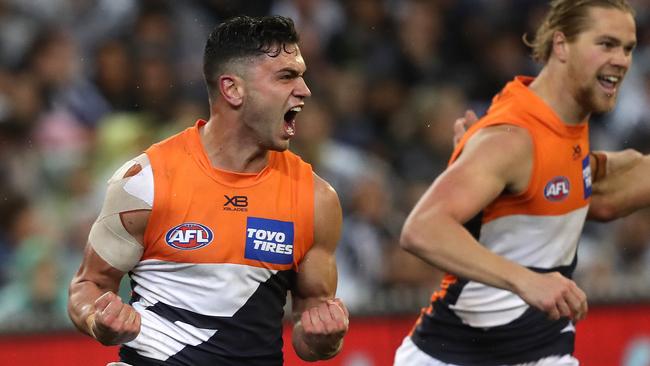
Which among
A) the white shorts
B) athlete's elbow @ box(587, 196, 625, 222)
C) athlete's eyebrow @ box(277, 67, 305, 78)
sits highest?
athlete's eyebrow @ box(277, 67, 305, 78)

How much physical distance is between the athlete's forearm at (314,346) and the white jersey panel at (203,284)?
262 mm

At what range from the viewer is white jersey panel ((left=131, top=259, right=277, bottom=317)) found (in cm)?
488

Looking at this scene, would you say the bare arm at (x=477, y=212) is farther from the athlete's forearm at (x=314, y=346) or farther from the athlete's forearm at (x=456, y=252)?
the athlete's forearm at (x=314, y=346)

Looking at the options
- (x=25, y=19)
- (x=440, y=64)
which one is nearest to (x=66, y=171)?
(x=25, y=19)

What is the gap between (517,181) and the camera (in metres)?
5.46

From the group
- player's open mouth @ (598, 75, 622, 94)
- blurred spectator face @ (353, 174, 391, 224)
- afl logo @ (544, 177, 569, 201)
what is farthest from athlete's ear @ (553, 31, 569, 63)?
blurred spectator face @ (353, 174, 391, 224)

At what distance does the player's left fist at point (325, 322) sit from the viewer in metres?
4.64

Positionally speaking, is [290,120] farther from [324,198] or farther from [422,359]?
[422,359]

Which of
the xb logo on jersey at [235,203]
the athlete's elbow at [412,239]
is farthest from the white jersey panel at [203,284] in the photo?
the athlete's elbow at [412,239]

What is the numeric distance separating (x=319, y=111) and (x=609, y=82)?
13.4 feet

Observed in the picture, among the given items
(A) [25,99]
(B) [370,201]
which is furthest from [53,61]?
(B) [370,201]

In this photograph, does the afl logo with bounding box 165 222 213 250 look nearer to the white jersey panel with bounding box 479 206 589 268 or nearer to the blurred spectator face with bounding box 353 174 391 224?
the white jersey panel with bounding box 479 206 589 268

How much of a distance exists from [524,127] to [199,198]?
1526mm

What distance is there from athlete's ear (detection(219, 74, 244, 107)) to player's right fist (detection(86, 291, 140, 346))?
3.14ft
